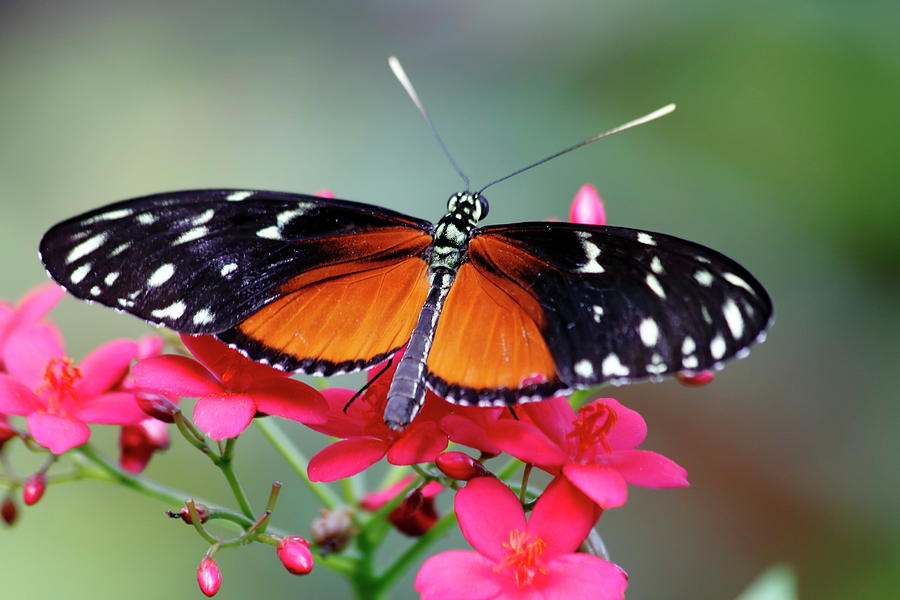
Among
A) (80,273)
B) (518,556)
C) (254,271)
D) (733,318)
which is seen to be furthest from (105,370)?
(733,318)

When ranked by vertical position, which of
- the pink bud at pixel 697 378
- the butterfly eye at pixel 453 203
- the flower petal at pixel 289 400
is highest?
the butterfly eye at pixel 453 203

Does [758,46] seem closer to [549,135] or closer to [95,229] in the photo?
[549,135]

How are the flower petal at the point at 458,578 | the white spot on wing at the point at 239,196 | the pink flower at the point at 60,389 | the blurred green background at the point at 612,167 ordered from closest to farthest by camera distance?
the flower petal at the point at 458,578
the pink flower at the point at 60,389
the white spot on wing at the point at 239,196
the blurred green background at the point at 612,167

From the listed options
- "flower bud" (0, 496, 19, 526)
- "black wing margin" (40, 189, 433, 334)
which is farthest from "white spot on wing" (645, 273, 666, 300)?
"flower bud" (0, 496, 19, 526)

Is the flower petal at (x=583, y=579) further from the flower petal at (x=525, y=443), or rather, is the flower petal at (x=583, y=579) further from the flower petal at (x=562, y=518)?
the flower petal at (x=525, y=443)

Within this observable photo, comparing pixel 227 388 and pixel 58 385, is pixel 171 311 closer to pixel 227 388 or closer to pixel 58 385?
pixel 227 388

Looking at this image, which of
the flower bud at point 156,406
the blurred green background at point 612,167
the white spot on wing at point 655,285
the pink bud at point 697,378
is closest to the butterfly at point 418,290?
the white spot on wing at point 655,285
